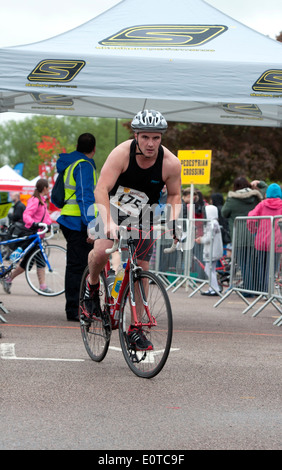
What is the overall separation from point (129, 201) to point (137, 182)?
0.56 ft

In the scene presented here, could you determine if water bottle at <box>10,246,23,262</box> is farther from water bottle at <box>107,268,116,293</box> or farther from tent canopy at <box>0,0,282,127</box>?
water bottle at <box>107,268,116,293</box>

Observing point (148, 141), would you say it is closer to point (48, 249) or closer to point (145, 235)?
point (145, 235)

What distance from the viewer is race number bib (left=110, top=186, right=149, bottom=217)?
6641mm

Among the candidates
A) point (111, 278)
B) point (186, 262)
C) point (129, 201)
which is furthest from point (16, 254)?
point (129, 201)

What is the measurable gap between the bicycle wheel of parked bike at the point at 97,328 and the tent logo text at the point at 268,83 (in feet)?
11.3

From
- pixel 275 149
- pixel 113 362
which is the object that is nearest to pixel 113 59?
pixel 113 362

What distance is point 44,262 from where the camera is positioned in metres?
14.0

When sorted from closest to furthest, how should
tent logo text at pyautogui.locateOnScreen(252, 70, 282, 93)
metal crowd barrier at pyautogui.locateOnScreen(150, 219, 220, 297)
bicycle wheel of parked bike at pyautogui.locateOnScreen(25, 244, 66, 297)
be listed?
tent logo text at pyautogui.locateOnScreen(252, 70, 282, 93) → bicycle wheel of parked bike at pyautogui.locateOnScreen(25, 244, 66, 297) → metal crowd barrier at pyautogui.locateOnScreen(150, 219, 220, 297)

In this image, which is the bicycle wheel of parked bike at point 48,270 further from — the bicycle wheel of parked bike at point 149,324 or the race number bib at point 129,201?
the bicycle wheel of parked bike at point 149,324

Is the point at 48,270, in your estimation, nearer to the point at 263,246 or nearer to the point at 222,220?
the point at 263,246

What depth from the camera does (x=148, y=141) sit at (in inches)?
251

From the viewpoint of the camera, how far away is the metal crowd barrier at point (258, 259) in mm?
11352

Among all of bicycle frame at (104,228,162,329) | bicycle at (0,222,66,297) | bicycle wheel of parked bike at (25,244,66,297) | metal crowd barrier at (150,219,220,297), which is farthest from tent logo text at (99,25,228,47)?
metal crowd barrier at (150,219,220,297)
